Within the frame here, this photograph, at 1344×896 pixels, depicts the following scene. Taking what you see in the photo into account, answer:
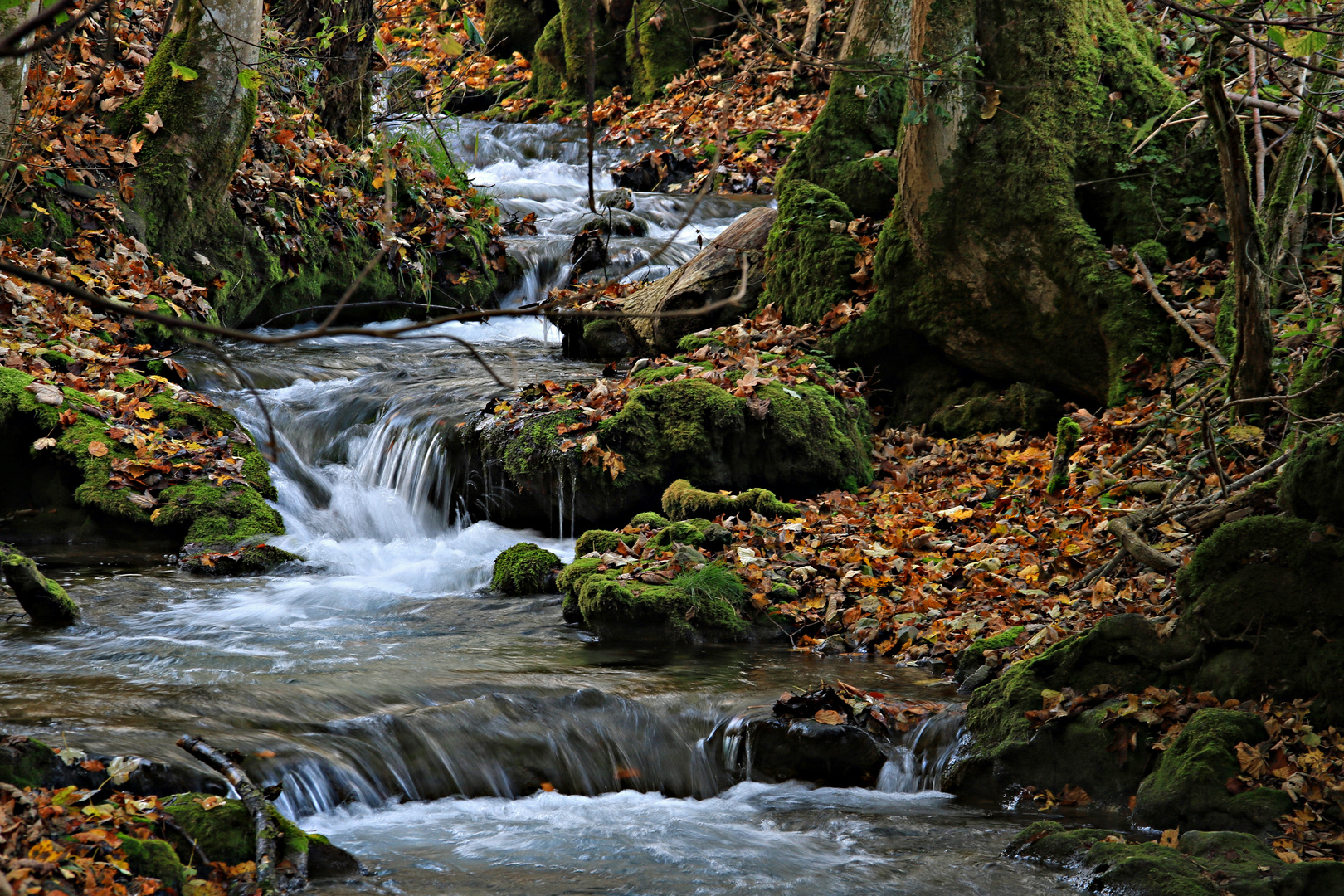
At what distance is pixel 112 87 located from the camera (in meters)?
10.0

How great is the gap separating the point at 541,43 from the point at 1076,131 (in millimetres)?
17285

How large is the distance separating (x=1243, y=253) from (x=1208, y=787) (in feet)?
9.61

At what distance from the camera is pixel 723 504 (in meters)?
7.42

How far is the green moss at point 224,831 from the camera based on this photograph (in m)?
3.09

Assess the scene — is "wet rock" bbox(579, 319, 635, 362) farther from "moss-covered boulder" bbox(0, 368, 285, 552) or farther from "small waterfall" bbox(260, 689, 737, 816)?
"small waterfall" bbox(260, 689, 737, 816)

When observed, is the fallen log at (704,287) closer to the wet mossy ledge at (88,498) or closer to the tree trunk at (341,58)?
the wet mossy ledge at (88,498)

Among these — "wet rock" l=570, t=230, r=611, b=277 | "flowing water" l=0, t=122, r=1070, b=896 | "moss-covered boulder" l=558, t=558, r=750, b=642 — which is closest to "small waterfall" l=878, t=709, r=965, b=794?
"flowing water" l=0, t=122, r=1070, b=896

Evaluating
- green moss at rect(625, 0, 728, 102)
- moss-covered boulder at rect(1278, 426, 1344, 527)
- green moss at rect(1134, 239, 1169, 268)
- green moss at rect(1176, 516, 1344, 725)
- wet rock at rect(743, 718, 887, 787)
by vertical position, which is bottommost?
wet rock at rect(743, 718, 887, 787)

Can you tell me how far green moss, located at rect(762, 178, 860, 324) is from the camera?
30.3 ft

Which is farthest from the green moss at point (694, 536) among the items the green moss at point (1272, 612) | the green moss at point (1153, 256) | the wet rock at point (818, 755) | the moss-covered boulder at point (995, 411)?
the green moss at point (1153, 256)

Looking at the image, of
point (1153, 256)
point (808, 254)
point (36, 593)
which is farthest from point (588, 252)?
point (36, 593)

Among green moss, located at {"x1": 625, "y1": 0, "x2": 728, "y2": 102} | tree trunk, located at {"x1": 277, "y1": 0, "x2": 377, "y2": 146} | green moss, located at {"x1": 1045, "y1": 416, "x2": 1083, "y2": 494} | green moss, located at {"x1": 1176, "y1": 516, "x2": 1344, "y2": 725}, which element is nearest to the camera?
green moss, located at {"x1": 1176, "y1": 516, "x2": 1344, "y2": 725}

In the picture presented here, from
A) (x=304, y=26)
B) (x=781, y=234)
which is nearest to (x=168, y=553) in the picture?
(x=781, y=234)

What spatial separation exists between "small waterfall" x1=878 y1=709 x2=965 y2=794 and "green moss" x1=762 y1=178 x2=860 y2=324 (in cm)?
522
